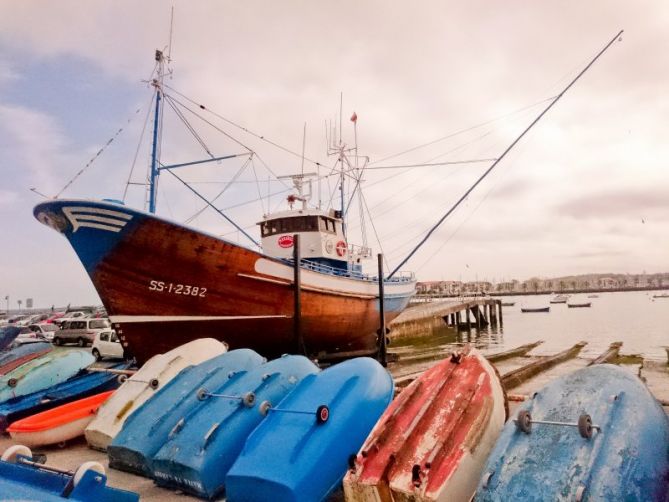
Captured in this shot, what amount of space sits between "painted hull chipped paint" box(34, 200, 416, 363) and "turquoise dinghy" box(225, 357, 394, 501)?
26.6 ft

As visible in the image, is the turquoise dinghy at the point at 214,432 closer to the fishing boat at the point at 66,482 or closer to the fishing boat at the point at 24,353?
the fishing boat at the point at 66,482

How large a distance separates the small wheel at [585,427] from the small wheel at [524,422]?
36 centimetres

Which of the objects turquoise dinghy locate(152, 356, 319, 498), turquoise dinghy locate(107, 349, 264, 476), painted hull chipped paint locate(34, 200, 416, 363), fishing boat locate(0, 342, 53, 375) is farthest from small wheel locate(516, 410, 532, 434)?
fishing boat locate(0, 342, 53, 375)

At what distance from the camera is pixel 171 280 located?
12055 millimetres

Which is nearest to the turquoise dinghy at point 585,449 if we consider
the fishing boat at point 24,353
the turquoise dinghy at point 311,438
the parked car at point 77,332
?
the turquoise dinghy at point 311,438

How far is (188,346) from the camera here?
6898 millimetres

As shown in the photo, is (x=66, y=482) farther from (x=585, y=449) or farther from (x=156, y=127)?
(x=156, y=127)

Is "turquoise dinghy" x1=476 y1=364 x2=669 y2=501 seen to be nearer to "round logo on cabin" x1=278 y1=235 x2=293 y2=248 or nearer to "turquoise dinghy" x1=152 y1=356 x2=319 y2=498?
"turquoise dinghy" x1=152 y1=356 x2=319 y2=498

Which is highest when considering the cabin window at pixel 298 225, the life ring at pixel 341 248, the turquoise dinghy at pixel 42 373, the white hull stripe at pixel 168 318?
the cabin window at pixel 298 225

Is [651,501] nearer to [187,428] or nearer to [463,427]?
[463,427]

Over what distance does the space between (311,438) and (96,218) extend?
939 cm

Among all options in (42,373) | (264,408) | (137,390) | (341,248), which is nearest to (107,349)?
(341,248)

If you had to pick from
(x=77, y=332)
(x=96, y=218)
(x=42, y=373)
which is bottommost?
(x=42, y=373)

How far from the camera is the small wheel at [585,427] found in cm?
307
